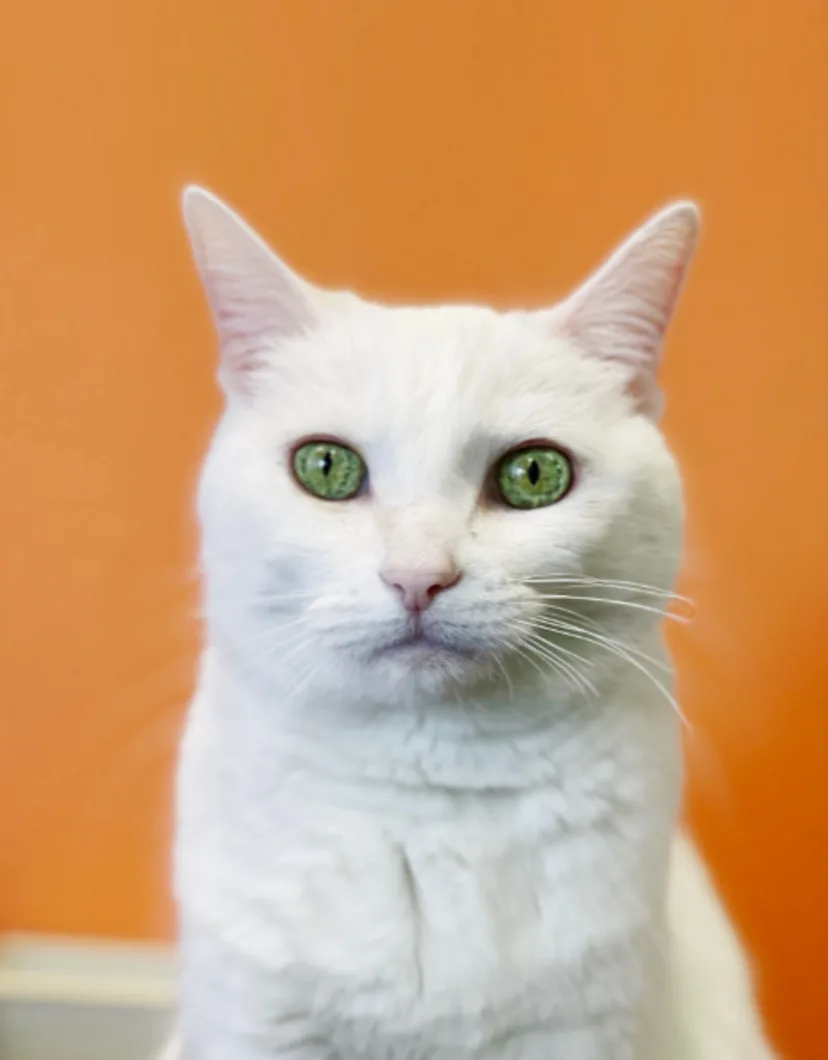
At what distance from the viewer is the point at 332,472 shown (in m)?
0.65

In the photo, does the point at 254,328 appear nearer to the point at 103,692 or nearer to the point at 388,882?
the point at 388,882

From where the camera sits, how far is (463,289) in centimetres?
111

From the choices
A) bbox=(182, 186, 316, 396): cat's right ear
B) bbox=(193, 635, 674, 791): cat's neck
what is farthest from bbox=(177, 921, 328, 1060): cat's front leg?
bbox=(182, 186, 316, 396): cat's right ear

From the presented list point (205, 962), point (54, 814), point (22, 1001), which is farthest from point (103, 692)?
point (205, 962)

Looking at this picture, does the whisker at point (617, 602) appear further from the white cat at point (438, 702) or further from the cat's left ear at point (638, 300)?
the cat's left ear at point (638, 300)

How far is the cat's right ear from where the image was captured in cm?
66

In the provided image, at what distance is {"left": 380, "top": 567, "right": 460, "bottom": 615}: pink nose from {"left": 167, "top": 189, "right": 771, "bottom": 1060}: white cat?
31mm

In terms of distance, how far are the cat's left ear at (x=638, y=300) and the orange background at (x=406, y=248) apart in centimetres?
41

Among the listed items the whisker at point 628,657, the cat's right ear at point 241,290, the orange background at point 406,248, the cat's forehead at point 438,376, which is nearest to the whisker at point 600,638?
the whisker at point 628,657

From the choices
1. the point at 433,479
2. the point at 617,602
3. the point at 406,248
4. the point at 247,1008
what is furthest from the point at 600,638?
the point at 406,248

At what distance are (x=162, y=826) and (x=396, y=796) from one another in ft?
2.09

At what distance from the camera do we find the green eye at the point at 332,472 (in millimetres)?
649

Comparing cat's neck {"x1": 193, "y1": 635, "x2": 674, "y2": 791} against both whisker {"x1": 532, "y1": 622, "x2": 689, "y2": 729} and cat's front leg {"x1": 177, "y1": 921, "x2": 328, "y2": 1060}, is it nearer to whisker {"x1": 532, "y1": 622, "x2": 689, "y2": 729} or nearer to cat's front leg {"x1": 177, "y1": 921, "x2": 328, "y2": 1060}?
whisker {"x1": 532, "y1": 622, "x2": 689, "y2": 729}

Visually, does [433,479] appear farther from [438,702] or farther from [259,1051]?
[259,1051]
